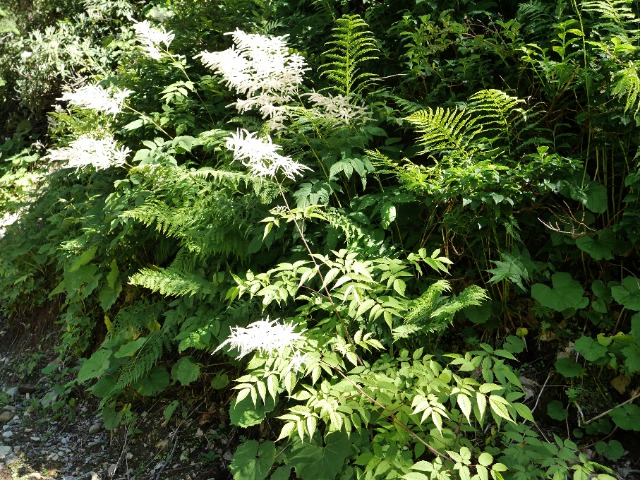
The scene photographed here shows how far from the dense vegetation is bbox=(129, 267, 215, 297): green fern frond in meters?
0.02

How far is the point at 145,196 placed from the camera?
3807mm

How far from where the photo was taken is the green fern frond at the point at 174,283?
325 cm

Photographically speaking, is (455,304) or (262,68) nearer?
(455,304)

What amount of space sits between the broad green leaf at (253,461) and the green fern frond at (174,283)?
94cm

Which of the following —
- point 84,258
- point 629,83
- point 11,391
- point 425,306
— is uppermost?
point 629,83

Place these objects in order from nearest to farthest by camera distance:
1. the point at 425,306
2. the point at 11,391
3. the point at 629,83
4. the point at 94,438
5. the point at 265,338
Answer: the point at 265,338 → the point at 629,83 → the point at 425,306 → the point at 94,438 → the point at 11,391

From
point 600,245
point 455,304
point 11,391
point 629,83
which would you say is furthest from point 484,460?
point 11,391

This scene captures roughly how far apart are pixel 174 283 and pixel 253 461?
1127 millimetres

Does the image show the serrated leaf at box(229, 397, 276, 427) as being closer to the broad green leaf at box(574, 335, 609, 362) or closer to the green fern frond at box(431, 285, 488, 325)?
the green fern frond at box(431, 285, 488, 325)

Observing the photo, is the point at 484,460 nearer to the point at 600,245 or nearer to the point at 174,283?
the point at 600,245

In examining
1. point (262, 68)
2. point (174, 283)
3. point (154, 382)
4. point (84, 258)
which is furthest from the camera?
point (84, 258)

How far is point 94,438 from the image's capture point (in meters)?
3.90

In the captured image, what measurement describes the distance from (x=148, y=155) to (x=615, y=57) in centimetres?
299

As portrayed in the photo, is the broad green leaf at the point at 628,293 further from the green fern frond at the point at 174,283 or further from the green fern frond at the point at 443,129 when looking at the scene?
the green fern frond at the point at 174,283
